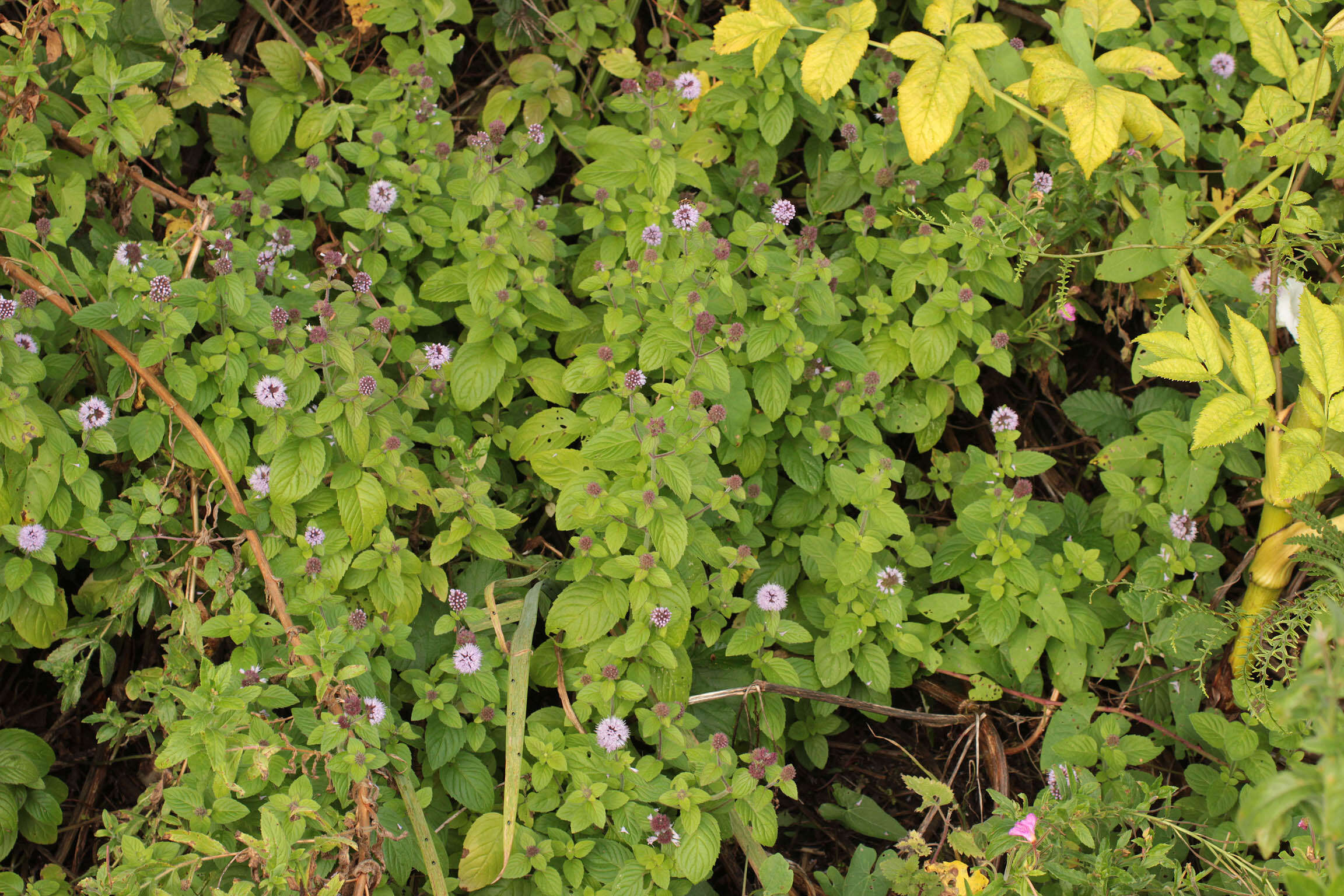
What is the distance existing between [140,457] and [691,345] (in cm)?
127

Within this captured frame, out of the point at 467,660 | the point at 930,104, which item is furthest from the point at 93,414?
the point at 930,104

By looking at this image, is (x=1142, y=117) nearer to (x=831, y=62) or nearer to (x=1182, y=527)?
(x=831, y=62)

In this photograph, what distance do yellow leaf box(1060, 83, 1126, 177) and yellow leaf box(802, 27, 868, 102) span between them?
52cm

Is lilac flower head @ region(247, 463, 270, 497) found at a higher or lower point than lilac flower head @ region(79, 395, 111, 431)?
lower

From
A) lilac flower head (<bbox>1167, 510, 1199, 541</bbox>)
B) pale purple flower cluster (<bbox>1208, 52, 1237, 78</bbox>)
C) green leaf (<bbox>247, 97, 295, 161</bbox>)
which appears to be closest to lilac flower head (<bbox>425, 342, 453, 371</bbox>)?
green leaf (<bbox>247, 97, 295, 161</bbox>)

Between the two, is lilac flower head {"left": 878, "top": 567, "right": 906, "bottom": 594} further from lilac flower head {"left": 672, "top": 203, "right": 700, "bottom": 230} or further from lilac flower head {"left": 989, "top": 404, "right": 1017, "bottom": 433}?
lilac flower head {"left": 672, "top": 203, "right": 700, "bottom": 230}

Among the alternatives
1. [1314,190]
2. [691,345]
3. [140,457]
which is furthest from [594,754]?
[1314,190]

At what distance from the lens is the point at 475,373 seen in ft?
8.25

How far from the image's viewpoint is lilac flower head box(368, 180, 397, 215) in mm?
2615

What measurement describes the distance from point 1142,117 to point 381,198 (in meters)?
1.94

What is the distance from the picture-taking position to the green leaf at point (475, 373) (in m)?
2.50

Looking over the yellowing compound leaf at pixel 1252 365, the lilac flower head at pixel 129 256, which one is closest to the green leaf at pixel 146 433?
the lilac flower head at pixel 129 256

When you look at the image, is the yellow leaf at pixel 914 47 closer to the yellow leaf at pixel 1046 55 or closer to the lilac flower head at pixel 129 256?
the yellow leaf at pixel 1046 55

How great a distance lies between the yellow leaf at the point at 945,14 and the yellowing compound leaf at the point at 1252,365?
975mm
